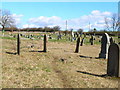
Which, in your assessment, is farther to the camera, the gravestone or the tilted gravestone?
the tilted gravestone

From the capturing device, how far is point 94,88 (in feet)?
20.7

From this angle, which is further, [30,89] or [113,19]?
[113,19]

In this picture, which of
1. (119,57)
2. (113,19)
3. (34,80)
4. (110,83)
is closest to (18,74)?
(34,80)

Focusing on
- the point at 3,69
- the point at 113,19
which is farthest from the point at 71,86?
the point at 113,19

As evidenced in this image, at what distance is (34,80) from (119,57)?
11.8ft

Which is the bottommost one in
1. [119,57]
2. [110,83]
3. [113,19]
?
[110,83]

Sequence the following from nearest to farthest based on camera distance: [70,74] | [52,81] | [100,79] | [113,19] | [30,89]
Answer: [30,89] < [52,81] < [100,79] < [70,74] < [113,19]

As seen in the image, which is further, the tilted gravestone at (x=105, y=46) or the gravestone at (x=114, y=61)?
the tilted gravestone at (x=105, y=46)

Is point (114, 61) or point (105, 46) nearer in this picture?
point (114, 61)

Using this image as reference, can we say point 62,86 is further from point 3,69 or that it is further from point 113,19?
point 113,19

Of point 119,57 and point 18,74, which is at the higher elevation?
point 119,57

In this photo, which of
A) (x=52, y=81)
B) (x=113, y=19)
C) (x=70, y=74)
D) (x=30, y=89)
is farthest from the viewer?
(x=113, y=19)

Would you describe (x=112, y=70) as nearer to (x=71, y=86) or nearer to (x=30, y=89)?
(x=71, y=86)

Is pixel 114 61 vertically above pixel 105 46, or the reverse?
pixel 105 46
